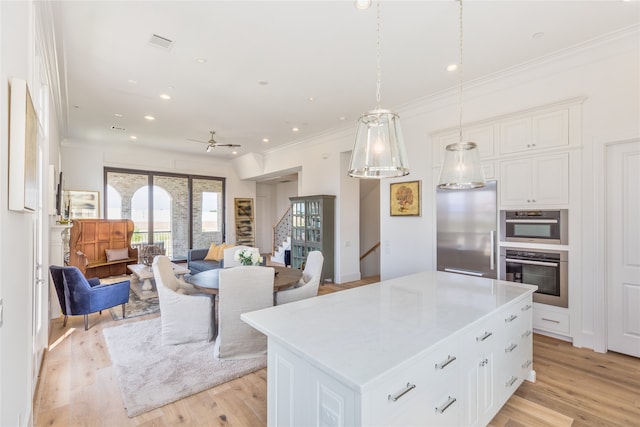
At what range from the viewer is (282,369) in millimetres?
1493

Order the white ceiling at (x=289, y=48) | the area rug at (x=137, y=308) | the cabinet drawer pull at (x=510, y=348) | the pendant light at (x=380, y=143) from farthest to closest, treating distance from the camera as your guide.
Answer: the area rug at (x=137, y=308) < the white ceiling at (x=289, y=48) < the cabinet drawer pull at (x=510, y=348) < the pendant light at (x=380, y=143)

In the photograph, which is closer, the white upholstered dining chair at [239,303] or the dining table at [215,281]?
the white upholstered dining chair at [239,303]

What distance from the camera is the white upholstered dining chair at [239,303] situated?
9.42ft

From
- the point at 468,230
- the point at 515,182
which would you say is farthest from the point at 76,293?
the point at 515,182

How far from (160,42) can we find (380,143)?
2661mm

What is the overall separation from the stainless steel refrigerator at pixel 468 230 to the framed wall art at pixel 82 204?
783cm

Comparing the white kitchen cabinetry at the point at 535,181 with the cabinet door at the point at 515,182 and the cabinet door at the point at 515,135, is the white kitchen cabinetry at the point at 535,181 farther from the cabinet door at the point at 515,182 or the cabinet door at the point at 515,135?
the cabinet door at the point at 515,135

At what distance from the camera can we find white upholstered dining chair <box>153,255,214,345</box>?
3.25 meters

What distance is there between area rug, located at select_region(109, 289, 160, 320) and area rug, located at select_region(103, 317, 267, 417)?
691mm

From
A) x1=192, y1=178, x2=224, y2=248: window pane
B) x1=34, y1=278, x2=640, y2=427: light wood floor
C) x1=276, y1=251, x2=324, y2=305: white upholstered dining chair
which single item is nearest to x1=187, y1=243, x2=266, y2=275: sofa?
x1=276, y1=251, x2=324, y2=305: white upholstered dining chair

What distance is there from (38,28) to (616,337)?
6.08 m

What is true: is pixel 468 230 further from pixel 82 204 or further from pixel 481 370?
pixel 82 204

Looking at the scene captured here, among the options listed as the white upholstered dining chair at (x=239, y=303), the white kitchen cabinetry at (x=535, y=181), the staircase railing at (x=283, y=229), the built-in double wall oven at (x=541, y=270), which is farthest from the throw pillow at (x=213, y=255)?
the white kitchen cabinetry at (x=535, y=181)

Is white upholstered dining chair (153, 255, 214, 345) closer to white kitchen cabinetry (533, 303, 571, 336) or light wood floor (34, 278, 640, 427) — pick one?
light wood floor (34, 278, 640, 427)
